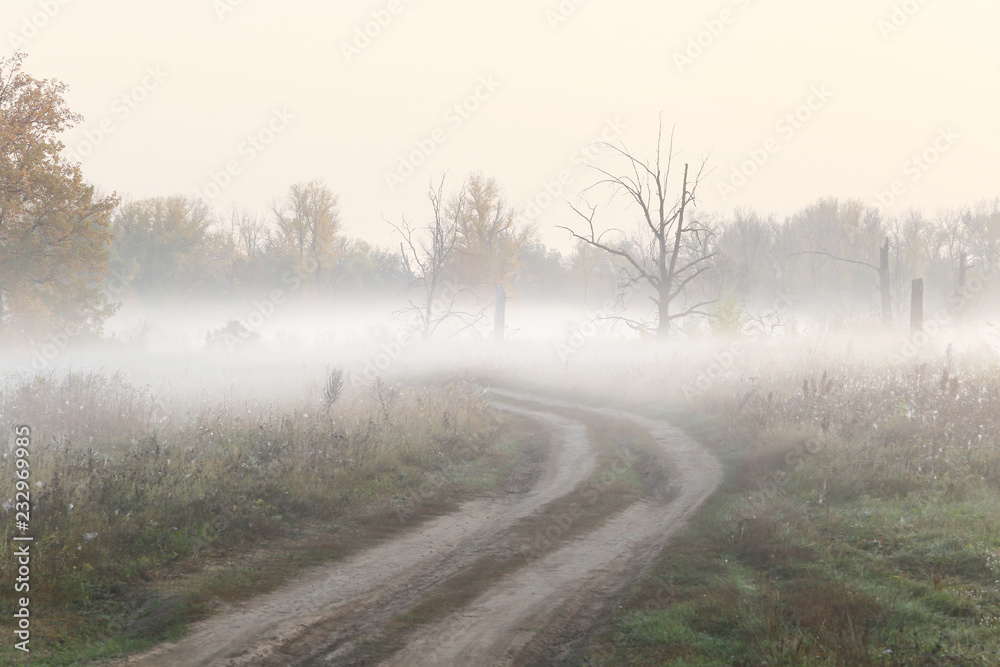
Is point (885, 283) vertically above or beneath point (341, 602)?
above

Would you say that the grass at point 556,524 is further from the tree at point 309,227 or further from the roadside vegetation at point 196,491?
the tree at point 309,227

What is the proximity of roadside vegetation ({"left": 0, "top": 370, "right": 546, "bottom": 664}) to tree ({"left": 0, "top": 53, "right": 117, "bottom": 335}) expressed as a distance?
948cm

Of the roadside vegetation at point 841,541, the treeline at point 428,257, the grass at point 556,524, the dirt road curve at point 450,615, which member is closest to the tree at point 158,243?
the treeline at point 428,257

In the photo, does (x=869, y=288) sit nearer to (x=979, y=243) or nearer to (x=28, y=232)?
(x=979, y=243)

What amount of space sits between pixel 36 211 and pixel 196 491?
18283 mm

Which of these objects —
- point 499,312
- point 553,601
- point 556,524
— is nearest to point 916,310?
point 499,312

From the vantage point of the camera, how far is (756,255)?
7456cm

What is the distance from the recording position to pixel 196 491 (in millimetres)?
8031

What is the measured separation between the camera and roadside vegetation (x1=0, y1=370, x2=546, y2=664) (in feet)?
18.7

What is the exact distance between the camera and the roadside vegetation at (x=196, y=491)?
5.71 meters

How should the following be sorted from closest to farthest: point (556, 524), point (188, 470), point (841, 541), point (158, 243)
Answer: point (841, 541) → point (188, 470) → point (556, 524) → point (158, 243)

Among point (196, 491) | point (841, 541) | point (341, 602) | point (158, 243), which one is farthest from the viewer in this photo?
point (158, 243)

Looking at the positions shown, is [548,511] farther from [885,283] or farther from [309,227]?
[309,227]

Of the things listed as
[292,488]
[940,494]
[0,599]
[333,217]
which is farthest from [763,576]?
[333,217]
